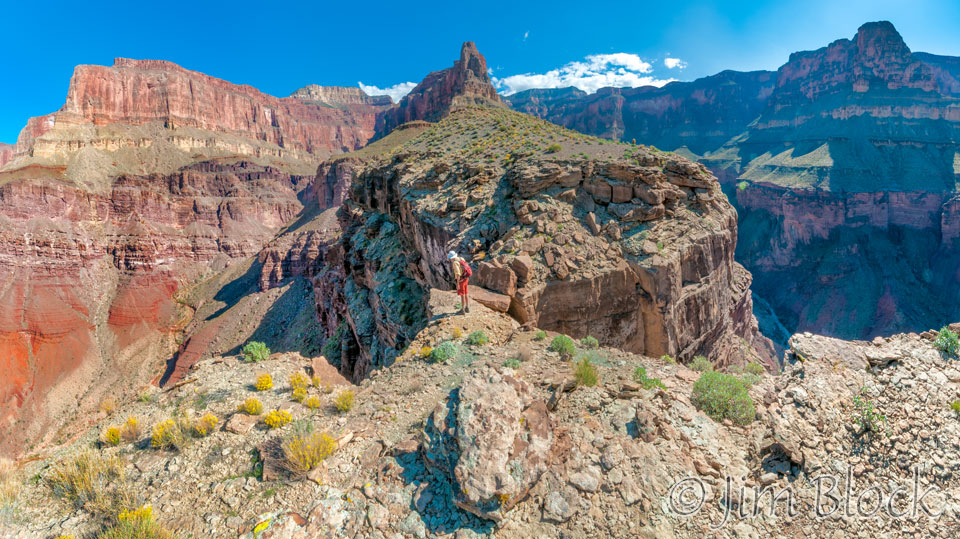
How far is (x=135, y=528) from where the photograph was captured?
13.5 ft

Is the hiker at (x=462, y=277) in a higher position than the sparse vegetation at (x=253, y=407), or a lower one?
higher

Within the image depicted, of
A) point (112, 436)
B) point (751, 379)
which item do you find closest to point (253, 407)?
point (112, 436)

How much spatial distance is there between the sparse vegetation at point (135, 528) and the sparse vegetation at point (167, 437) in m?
1.35

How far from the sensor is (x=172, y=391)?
7.63 m

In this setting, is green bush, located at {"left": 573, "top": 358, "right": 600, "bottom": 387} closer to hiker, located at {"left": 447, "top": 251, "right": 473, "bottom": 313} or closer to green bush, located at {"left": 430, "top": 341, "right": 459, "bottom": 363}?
green bush, located at {"left": 430, "top": 341, "right": 459, "bottom": 363}

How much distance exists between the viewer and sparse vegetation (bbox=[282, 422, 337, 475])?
495 centimetres

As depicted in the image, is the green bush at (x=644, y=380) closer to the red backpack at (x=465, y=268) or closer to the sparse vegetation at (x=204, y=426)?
the red backpack at (x=465, y=268)

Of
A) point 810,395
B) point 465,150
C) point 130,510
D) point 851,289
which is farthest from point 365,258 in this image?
point 851,289

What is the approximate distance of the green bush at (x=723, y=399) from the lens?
574 cm

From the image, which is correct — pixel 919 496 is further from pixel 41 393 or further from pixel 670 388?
pixel 41 393

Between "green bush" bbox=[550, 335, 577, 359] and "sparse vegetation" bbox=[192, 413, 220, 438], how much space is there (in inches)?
249

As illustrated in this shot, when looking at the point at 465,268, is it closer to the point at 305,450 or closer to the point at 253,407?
the point at 253,407

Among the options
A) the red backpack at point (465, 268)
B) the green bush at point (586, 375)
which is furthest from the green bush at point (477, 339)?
the green bush at point (586, 375)

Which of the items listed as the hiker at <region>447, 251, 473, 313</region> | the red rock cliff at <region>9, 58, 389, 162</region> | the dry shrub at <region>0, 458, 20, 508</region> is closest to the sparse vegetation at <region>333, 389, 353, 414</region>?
the dry shrub at <region>0, 458, 20, 508</region>
